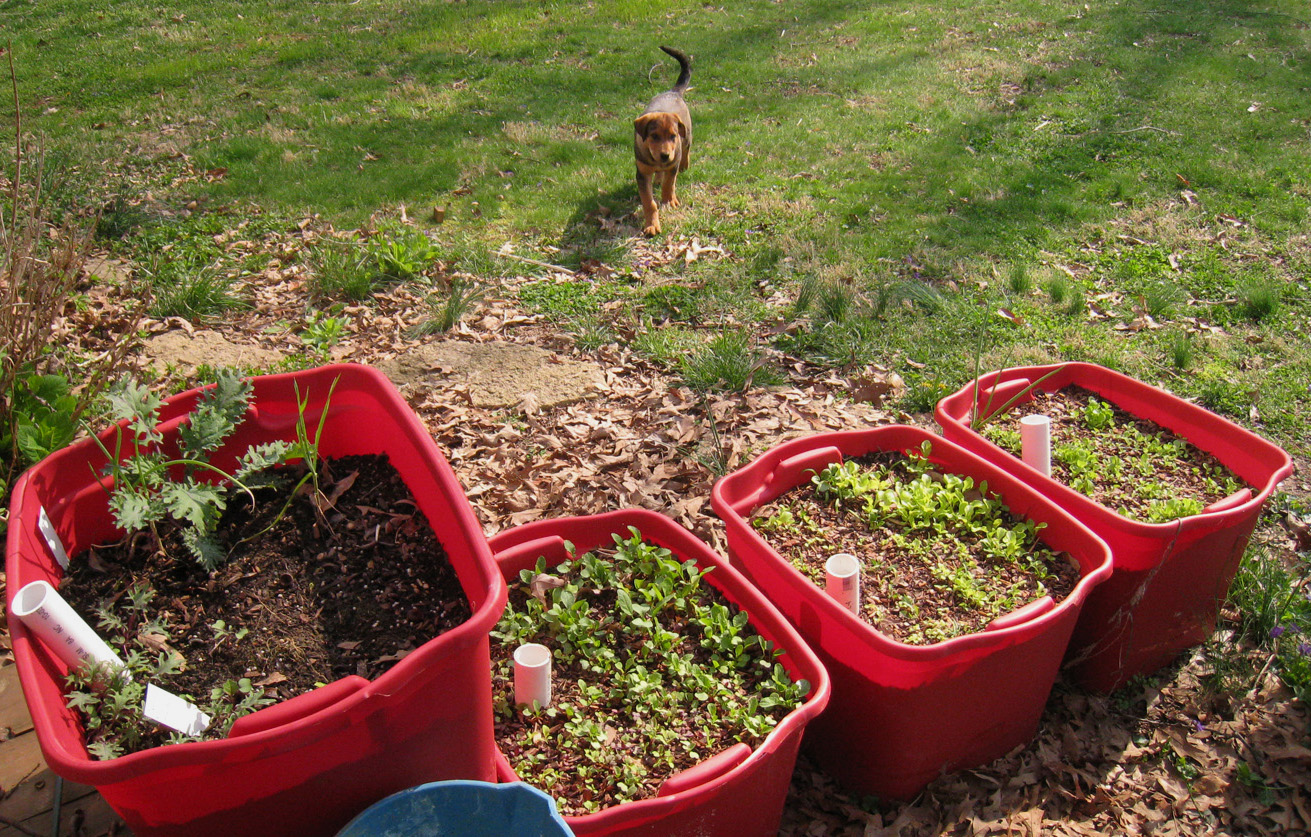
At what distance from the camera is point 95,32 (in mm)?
9539

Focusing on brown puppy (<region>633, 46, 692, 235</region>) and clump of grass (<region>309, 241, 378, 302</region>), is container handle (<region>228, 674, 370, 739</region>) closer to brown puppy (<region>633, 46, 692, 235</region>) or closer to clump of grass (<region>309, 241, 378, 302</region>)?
clump of grass (<region>309, 241, 378, 302</region>)

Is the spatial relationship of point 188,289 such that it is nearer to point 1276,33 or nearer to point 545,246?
point 545,246

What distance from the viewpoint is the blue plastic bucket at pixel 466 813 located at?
5.10ft

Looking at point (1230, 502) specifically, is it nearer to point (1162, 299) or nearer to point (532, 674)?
point (532, 674)

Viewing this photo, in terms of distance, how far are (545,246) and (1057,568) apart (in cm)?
378

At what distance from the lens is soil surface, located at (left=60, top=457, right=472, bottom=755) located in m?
1.76

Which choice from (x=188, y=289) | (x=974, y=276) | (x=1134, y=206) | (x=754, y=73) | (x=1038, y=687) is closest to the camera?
(x=1038, y=687)

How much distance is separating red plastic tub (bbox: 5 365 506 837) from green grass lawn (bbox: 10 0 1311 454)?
2.48 meters

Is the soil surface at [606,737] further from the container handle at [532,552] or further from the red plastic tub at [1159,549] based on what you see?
the red plastic tub at [1159,549]

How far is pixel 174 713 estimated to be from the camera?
150cm

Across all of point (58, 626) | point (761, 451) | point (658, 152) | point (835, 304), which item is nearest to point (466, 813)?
point (58, 626)

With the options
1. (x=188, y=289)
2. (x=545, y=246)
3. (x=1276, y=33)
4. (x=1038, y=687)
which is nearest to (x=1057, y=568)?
(x=1038, y=687)

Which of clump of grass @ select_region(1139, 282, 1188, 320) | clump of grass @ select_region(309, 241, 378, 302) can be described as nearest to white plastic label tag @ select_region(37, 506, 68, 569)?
clump of grass @ select_region(309, 241, 378, 302)

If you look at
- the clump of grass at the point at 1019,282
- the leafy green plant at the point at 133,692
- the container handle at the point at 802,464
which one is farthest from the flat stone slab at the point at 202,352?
the clump of grass at the point at 1019,282
